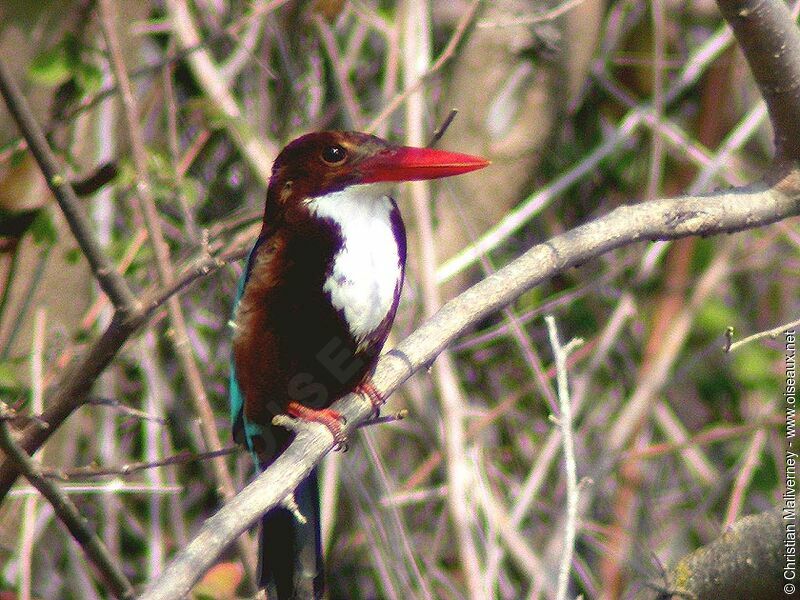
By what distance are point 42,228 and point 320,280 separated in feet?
3.00

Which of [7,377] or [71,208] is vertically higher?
[71,208]

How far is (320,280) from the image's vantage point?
1919 mm

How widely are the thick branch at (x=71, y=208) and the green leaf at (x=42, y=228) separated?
3.44 feet

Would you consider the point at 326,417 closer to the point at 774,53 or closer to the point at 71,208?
the point at 71,208

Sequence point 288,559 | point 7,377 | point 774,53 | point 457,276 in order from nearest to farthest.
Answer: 1. point 774,53
2. point 288,559
3. point 7,377
4. point 457,276

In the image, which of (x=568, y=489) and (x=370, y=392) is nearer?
(x=568, y=489)

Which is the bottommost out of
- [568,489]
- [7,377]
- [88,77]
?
[568,489]

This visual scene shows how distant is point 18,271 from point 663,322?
2148 mm

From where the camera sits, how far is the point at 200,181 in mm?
3238

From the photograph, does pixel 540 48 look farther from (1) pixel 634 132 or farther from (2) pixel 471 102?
(1) pixel 634 132

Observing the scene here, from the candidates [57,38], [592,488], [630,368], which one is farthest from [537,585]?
[57,38]

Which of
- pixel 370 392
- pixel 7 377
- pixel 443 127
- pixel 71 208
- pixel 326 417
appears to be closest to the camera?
pixel 71 208

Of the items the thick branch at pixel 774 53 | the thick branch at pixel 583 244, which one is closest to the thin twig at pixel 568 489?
the thick branch at pixel 583 244

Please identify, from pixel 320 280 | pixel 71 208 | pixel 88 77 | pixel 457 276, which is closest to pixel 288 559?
pixel 320 280
